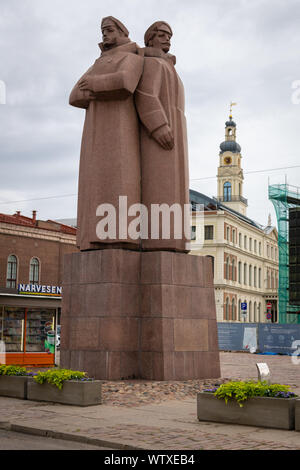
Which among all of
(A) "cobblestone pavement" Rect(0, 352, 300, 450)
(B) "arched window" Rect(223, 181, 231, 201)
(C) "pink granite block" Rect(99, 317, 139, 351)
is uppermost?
(B) "arched window" Rect(223, 181, 231, 201)

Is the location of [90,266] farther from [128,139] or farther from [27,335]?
Result: [27,335]

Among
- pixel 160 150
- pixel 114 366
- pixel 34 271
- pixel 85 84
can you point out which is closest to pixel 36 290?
pixel 160 150

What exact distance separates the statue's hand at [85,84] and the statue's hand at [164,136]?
198 centimetres

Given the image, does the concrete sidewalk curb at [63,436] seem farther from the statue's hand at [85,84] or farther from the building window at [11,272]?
the building window at [11,272]

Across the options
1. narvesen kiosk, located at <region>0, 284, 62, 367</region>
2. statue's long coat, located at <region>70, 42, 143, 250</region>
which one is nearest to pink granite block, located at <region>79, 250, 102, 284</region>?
statue's long coat, located at <region>70, 42, 143, 250</region>

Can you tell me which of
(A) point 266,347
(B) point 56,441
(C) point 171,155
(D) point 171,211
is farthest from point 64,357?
(A) point 266,347

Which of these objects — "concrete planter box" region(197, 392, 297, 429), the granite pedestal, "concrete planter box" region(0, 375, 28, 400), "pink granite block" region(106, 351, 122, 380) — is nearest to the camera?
"concrete planter box" region(197, 392, 297, 429)

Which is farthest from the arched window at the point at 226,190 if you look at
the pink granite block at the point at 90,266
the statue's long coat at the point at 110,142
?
the pink granite block at the point at 90,266

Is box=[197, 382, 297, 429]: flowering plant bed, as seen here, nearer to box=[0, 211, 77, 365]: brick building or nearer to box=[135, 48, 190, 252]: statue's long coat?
box=[135, 48, 190, 252]: statue's long coat

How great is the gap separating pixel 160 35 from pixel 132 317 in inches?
297

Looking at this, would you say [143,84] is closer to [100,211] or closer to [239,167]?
[100,211]

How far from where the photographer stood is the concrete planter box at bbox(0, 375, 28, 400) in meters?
13.1

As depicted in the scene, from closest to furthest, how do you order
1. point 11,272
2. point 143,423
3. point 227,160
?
point 143,423 < point 11,272 < point 227,160

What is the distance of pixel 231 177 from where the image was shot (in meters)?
106
